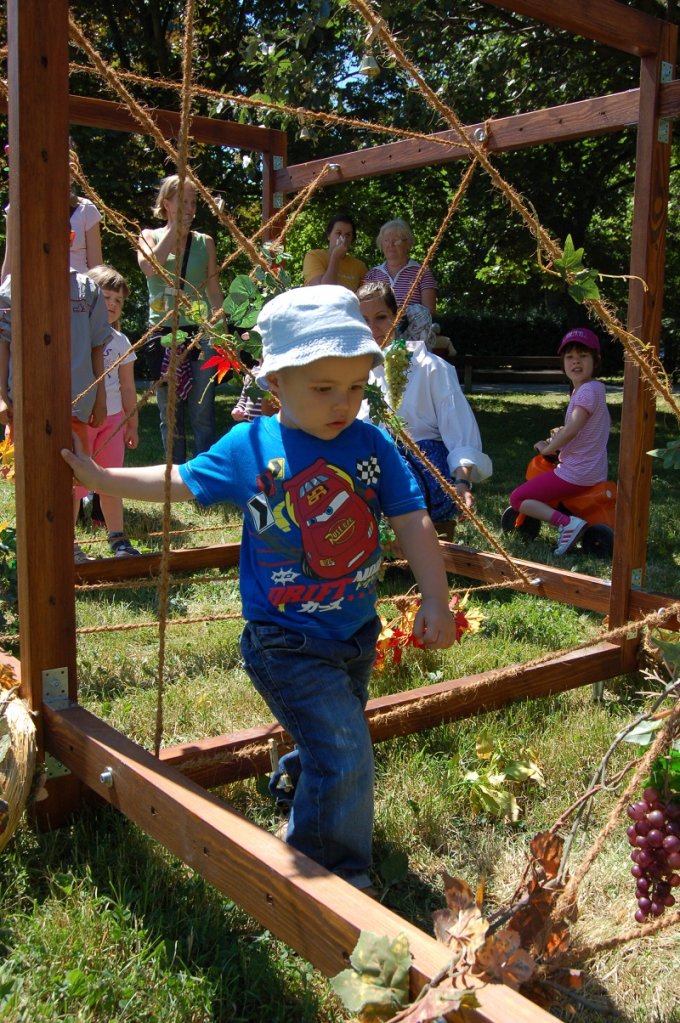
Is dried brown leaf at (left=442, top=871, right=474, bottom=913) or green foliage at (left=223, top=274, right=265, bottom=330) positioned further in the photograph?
green foliage at (left=223, top=274, right=265, bottom=330)

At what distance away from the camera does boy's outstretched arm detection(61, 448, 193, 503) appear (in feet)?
6.97

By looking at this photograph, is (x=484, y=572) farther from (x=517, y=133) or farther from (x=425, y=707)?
(x=517, y=133)

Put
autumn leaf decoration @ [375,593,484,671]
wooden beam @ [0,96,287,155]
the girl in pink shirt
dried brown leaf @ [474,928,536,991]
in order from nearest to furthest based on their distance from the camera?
dried brown leaf @ [474,928,536,991]
autumn leaf decoration @ [375,593,484,671]
wooden beam @ [0,96,287,155]
the girl in pink shirt

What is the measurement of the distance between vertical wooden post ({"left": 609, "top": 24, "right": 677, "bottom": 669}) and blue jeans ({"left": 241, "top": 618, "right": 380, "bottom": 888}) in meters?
1.48

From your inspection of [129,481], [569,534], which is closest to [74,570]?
[129,481]

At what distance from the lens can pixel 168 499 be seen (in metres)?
2.05

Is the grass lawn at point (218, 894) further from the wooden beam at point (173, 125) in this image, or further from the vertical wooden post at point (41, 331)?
the wooden beam at point (173, 125)

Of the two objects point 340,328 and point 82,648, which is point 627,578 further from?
point 82,648

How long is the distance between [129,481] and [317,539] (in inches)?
17.5

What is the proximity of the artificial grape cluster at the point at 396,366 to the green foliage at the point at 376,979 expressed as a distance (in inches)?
86.2

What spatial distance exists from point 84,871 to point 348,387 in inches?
47.5

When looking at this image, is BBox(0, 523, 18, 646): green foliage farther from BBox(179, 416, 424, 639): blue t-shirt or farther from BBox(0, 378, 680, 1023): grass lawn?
BBox(179, 416, 424, 639): blue t-shirt

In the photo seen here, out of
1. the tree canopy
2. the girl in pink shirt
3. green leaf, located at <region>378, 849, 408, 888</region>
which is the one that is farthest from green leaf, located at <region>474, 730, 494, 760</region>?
the tree canopy

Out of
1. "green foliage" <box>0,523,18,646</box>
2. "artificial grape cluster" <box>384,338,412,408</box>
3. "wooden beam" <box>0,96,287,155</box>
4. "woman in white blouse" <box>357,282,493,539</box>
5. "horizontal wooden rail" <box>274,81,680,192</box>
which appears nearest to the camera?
"horizontal wooden rail" <box>274,81,680,192</box>
